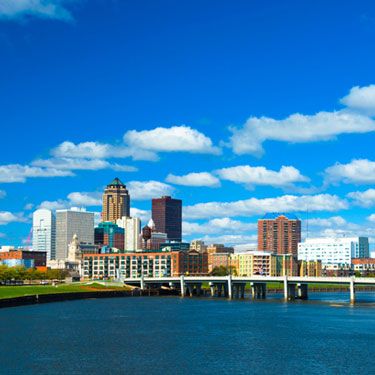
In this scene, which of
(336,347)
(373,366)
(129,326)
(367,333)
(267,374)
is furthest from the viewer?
(129,326)

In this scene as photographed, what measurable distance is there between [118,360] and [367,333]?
42.9 m

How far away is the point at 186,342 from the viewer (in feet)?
327

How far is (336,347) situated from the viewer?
9500 cm

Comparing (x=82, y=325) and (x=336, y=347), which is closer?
(x=336, y=347)

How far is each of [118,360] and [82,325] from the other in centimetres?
3809

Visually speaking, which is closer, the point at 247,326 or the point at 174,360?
the point at 174,360

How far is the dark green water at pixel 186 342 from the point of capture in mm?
80250

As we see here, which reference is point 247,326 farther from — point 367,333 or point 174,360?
point 174,360

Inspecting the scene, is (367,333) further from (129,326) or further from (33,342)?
(33,342)

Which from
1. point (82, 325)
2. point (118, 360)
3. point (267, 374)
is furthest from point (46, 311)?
point (267, 374)

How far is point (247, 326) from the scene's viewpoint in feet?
398

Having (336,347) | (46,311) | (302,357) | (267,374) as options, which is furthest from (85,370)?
(46,311)

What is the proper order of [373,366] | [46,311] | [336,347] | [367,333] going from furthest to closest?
[46,311] < [367,333] < [336,347] < [373,366]

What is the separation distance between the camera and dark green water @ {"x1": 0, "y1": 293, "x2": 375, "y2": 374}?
3159 inches
